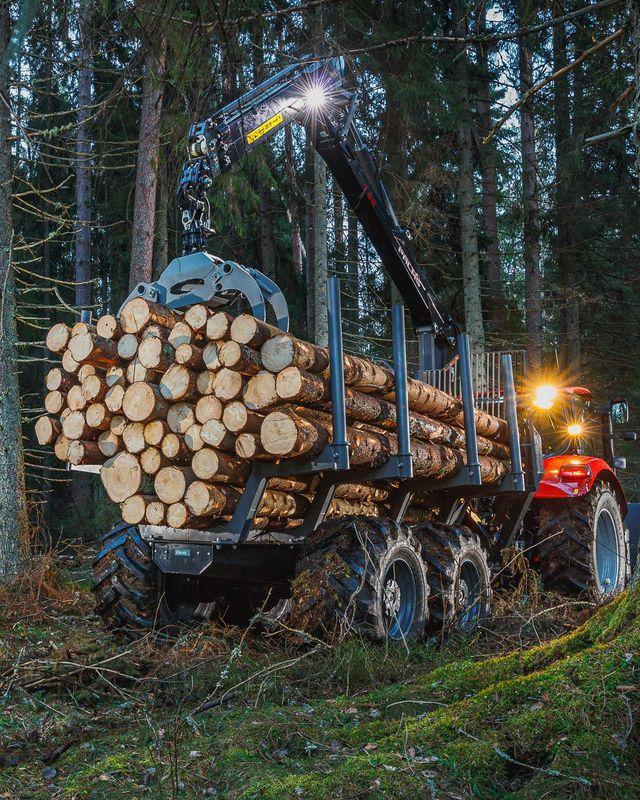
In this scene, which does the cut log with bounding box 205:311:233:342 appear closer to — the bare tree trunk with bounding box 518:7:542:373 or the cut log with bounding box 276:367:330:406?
the cut log with bounding box 276:367:330:406

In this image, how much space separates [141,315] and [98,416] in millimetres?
841

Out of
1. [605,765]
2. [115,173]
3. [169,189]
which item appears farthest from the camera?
[115,173]

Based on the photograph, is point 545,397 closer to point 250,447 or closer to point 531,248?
point 250,447

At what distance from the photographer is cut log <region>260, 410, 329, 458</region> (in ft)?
17.9

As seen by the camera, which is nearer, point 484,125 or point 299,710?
point 299,710

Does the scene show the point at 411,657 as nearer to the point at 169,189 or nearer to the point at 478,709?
the point at 478,709

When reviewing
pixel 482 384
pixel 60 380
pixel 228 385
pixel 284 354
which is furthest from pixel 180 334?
pixel 482 384

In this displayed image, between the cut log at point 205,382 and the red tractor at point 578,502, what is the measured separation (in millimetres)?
3898

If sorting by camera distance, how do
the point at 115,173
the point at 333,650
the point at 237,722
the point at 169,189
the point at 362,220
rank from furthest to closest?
the point at 115,173
the point at 169,189
the point at 362,220
the point at 333,650
the point at 237,722

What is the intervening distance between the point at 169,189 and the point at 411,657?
1183 cm

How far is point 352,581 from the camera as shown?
223 inches

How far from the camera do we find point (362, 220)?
28.7 ft

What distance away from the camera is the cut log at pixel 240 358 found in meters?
5.50

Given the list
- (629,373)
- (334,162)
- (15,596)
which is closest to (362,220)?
(334,162)
